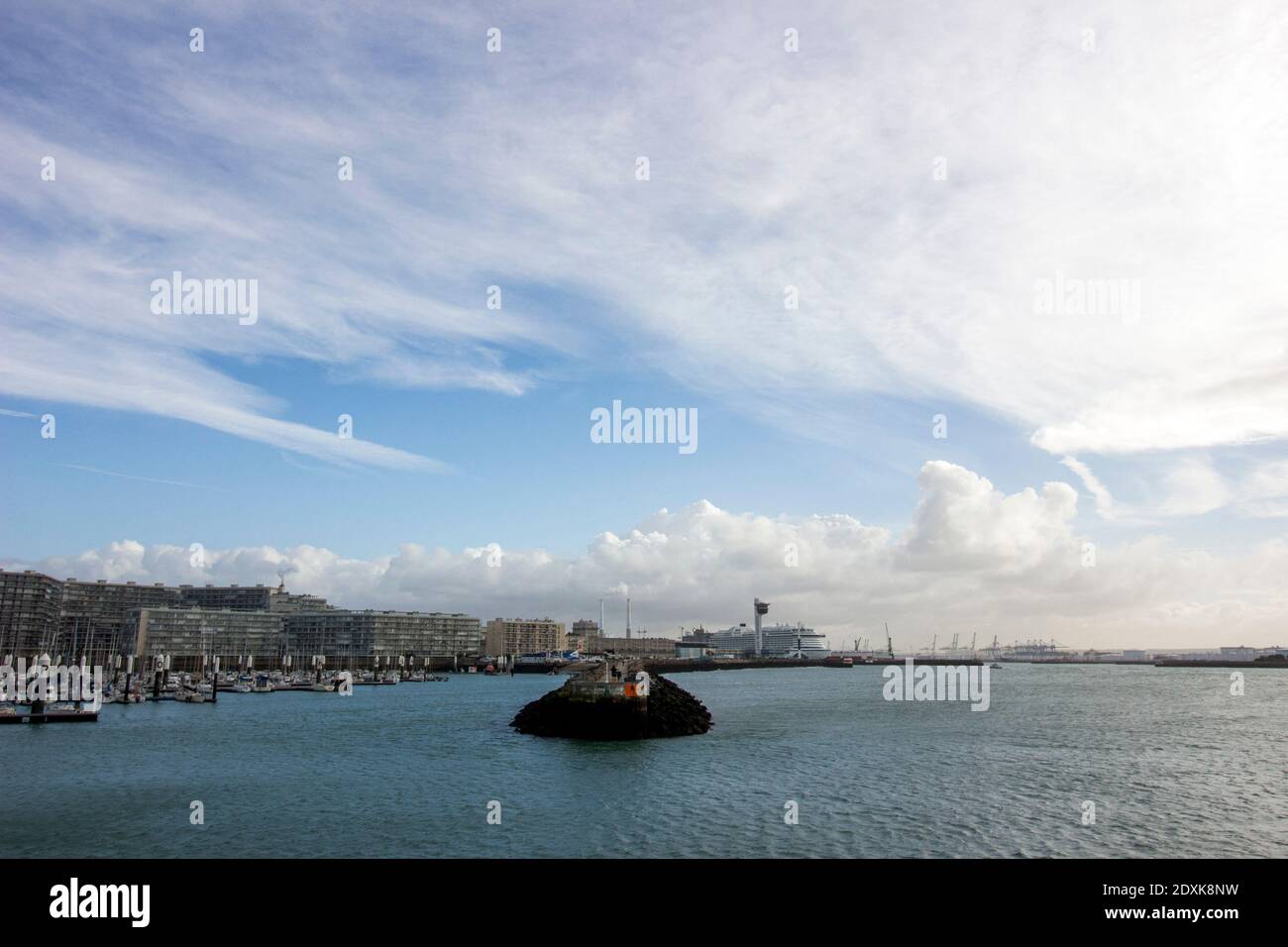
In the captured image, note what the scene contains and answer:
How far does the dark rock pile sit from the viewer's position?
2579 inches

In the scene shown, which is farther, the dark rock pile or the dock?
the dock

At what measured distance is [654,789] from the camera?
4325 centimetres

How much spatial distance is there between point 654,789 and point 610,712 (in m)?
23.9

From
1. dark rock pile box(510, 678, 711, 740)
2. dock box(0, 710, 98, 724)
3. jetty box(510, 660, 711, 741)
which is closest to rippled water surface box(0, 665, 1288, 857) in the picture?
dock box(0, 710, 98, 724)

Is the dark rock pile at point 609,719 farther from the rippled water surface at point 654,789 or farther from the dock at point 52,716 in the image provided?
the dock at point 52,716

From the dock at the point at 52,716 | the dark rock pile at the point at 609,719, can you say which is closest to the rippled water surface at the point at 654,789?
the dock at the point at 52,716

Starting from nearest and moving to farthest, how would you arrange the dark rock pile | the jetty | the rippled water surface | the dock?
1. the rippled water surface
2. the dark rock pile
3. the jetty
4. the dock

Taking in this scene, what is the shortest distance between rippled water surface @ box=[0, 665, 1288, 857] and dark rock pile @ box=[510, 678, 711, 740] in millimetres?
2570

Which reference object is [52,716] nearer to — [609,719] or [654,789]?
[609,719]

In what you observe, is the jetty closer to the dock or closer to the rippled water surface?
the rippled water surface
